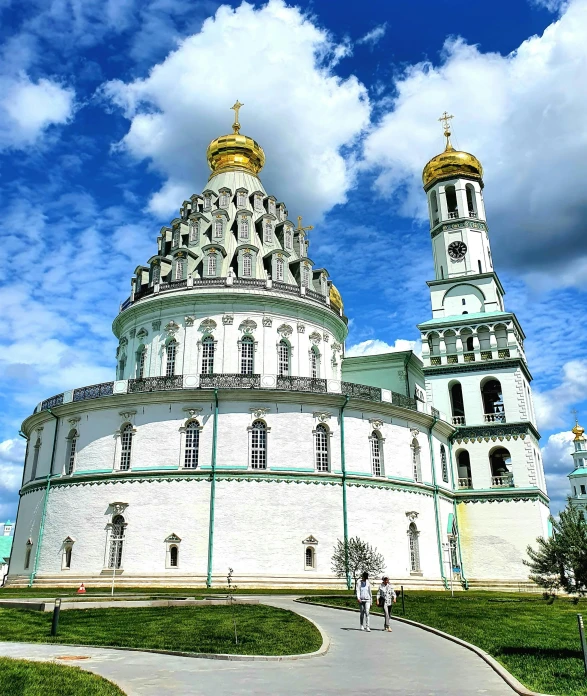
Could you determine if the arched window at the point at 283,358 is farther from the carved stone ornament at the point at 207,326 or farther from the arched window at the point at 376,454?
the arched window at the point at 376,454

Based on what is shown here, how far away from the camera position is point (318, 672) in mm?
10906

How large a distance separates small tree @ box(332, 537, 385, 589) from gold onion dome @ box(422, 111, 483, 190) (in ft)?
104

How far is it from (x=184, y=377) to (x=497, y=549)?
2311 centimetres

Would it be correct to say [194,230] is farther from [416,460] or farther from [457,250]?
[416,460]

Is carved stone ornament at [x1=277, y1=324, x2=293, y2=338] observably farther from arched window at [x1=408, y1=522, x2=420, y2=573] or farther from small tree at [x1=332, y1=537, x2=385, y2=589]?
arched window at [x1=408, y1=522, x2=420, y2=573]

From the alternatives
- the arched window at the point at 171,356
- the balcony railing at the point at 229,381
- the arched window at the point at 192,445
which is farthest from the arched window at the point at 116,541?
the arched window at the point at 171,356

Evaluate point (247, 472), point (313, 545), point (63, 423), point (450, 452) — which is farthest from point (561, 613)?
point (63, 423)

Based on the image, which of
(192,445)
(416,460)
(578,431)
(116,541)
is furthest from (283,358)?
(578,431)

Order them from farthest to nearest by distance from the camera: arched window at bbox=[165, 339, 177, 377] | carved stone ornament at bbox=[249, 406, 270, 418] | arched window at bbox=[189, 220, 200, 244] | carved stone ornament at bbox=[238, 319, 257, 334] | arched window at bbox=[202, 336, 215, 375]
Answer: arched window at bbox=[189, 220, 200, 244], carved stone ornament at bbox=[238, 319, 257, 334], arched window at bbox=[165, 339, 177, 377], arched window at bbox=[202, 336, 215, 375], carved stone ornament at bbox=[249, 406, 270, 418]

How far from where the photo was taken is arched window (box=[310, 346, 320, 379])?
140 feet

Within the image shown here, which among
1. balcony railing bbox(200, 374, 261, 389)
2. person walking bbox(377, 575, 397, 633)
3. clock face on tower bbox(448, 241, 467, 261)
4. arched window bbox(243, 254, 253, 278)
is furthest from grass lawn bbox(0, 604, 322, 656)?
clock face on tower bbox(448, 241, 467, 261)

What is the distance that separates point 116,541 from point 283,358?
14.9 metres

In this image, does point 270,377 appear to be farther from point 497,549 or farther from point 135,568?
point 497,549

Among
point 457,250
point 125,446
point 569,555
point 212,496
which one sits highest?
point 457,250
